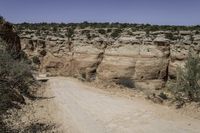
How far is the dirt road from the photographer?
581 inches

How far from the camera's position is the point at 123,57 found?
4200 centimetres

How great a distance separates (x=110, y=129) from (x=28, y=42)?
132 ft

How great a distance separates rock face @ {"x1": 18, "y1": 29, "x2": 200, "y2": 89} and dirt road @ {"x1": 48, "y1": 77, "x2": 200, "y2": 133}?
16.3 metres

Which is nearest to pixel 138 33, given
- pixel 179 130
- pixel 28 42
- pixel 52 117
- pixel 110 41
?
pixel 110 41

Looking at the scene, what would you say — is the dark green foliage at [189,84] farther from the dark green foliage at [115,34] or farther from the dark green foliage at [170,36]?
the dark green foliage at [115,34]

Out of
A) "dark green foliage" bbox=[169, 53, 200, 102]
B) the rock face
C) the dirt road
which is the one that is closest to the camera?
the dirt road

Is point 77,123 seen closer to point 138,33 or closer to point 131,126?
point 131,126

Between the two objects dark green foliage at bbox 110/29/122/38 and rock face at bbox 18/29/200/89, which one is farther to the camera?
dark green foliage at bbox 110/29/122/38

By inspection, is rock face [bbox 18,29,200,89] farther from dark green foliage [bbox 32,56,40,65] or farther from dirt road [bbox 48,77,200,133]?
dirt road [bbox 48,77,200,133]

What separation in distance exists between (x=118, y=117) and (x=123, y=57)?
24901 mm

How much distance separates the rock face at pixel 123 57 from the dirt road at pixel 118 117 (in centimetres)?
1628

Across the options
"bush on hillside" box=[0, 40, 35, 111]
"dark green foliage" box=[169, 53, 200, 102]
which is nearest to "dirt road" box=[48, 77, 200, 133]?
"dark green foliage" box=[169, 53, 200, 102]

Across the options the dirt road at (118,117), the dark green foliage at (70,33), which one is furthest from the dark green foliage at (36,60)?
the dirt road at (118,117)

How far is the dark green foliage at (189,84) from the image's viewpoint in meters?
20.1
